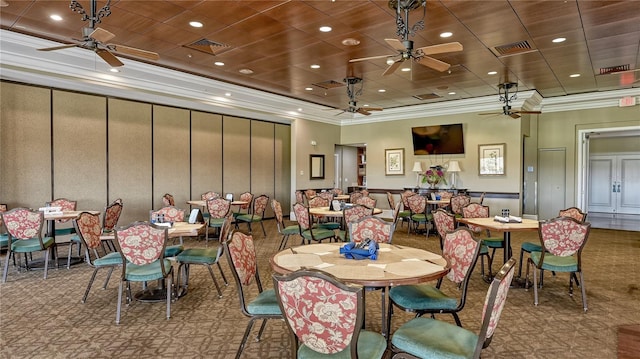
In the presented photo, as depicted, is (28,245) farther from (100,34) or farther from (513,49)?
(513,49)

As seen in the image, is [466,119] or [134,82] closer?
[134,82]

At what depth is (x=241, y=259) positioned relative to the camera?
3.00 m

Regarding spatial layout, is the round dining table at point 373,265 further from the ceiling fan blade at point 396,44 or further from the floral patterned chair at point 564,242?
the ceiling fan blade at point 396,44

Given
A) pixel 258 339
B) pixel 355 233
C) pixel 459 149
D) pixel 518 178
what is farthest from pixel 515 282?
pixel 459 149

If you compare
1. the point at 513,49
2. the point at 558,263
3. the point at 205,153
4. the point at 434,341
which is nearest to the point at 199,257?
the point at 434,341

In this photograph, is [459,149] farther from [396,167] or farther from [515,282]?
[515,282]

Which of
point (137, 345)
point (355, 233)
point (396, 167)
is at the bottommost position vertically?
point (137, 345)

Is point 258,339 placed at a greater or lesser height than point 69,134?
lesser

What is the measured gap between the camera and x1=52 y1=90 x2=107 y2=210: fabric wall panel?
298 inches

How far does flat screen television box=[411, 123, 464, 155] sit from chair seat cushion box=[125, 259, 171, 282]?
9.07m

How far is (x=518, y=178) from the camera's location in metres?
10.0

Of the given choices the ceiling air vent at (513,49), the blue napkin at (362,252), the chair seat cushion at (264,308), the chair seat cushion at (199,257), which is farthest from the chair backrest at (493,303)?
the ceiling air vent at (513,49)

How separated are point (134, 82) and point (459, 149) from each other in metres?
8.52

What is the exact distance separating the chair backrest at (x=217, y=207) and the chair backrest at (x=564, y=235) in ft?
18.0
